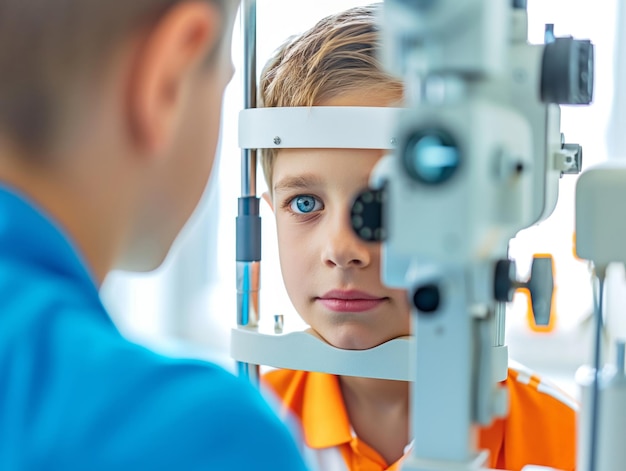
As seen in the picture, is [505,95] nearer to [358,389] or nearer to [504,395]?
[504,395]

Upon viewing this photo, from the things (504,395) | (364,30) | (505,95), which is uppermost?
(364,30)

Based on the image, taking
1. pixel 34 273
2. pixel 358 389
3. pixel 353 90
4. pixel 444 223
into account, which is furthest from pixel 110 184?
pixel 358 389

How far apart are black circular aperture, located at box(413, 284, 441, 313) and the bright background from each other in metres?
0.73

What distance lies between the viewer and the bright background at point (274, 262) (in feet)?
7.36

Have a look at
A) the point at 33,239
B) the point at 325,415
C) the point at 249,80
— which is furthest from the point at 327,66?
the point at 33,239

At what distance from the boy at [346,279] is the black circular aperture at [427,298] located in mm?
384

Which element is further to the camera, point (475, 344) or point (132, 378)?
point (475, 344)

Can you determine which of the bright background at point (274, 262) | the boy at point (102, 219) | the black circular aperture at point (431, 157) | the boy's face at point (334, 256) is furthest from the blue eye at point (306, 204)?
the black circular aperture at point (431, 157)

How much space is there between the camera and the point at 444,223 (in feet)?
1.70

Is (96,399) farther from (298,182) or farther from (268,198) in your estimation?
(268,198)

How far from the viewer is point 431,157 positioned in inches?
20.5

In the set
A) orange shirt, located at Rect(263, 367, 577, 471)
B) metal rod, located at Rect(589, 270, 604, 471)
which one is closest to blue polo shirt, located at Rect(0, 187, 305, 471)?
metal rod, located at Rect(589, 270, 604, 471)

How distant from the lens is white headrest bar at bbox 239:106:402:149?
96cm

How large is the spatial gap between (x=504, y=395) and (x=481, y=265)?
0.35 ft
